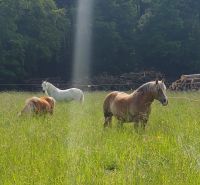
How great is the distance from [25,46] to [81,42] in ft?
19.2

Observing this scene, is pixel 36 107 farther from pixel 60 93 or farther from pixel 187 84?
pixel 187 84

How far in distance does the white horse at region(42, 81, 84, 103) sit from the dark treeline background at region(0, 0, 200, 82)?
752 inches

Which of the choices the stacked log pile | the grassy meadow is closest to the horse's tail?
the grassy meadow

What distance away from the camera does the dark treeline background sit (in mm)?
38906

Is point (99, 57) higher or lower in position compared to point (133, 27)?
lower

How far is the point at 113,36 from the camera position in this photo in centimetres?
4169

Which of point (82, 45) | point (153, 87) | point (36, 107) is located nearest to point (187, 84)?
point (36, 107)

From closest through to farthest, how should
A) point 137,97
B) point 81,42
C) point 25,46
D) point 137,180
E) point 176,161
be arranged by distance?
point 137,180
point 176,161
point 137,97
point 25,46
point 81,42

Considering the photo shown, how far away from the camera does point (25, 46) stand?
3838 cm

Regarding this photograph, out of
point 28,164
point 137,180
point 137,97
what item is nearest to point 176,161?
point 137,180

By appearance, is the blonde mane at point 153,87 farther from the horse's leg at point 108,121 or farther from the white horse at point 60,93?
the white horse at point 60,93

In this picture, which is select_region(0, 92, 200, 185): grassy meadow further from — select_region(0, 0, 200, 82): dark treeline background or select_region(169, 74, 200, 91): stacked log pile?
select_region(0, 0, 200, 82): dark treeline background

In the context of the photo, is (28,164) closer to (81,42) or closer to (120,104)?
(120,104)

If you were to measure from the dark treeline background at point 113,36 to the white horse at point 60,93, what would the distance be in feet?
62.7
